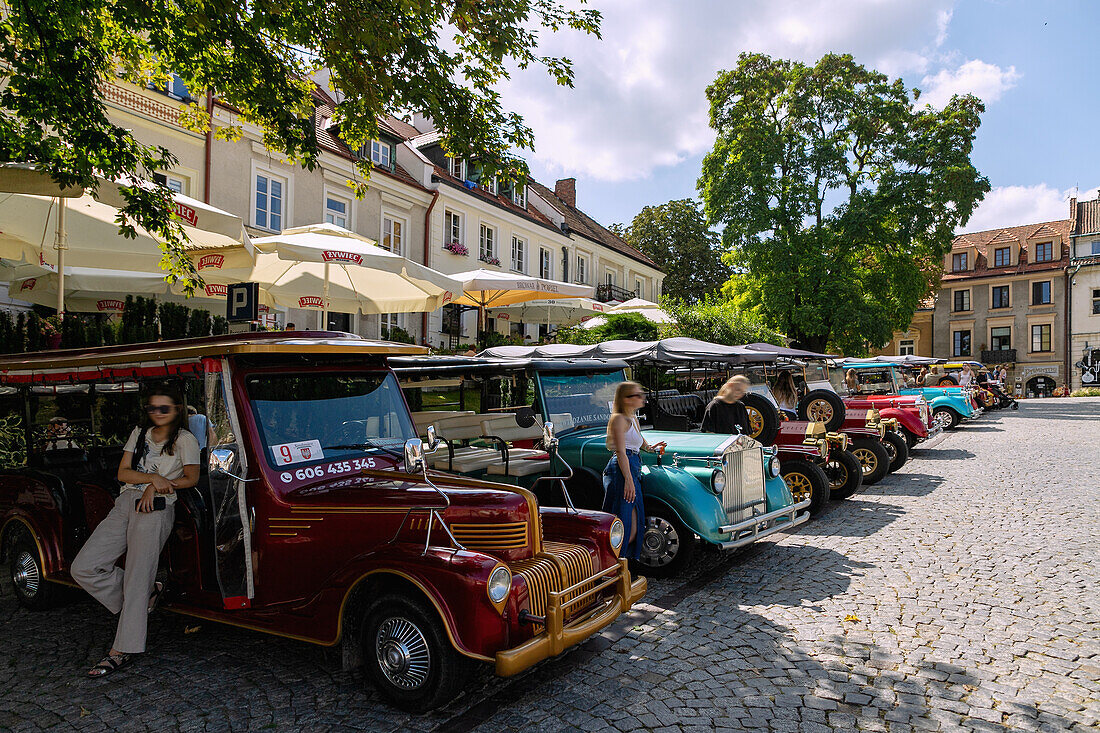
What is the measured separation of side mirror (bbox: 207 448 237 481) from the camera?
12.6ft

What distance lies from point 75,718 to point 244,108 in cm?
603

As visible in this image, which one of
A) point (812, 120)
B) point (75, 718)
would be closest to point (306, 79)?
point (75, 718)

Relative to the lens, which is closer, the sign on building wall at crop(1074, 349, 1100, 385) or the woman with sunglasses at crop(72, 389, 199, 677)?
the woman with sunglasses at crop(72, 389, 199, 677)

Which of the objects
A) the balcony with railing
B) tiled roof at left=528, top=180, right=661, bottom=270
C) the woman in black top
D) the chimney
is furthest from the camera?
the chimney

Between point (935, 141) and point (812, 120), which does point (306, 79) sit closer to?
point (812, 120)

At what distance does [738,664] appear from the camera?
4.14 metres

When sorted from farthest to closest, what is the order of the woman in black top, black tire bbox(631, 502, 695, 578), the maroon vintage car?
the woman in black top
black tire bbox(631, 502, 695, 578)
the maroon vintage car

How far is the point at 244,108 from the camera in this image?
7.27 m

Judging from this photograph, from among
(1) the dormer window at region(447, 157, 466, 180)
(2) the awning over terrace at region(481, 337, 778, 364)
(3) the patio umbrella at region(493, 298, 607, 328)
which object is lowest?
(2) the awning over terrace at region(481, 337, 778, 364)

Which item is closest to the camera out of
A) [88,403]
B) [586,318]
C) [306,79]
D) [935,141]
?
[88,403]

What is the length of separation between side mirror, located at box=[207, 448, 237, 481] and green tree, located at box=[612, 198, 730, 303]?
1679 inches

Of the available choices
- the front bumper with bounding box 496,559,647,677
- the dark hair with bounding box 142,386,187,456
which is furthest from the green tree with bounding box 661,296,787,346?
the dark hair with bounding box 142,386,187,456

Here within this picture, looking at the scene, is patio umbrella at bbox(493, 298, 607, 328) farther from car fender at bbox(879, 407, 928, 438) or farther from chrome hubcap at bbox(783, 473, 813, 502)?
chrome hubcap at bbox(783, 473, 813, 502)

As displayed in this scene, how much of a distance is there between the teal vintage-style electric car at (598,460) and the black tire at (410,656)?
1882 mm
